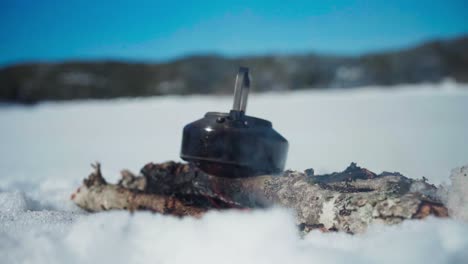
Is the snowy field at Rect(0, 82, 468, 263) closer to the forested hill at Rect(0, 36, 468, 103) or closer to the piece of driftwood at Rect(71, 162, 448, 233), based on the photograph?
the piece of driftwood at Rect(71, 162, 448, 233)

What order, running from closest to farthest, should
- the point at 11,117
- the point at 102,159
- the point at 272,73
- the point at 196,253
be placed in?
1. the point at 196,253
2. the point at 102,159
3. the point at 11,117
4. the point at 272,73

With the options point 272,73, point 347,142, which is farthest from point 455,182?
point 272,73

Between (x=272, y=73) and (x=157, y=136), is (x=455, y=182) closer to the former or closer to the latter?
(x=157, y=136)

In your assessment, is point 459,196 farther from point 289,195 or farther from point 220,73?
point 220,73

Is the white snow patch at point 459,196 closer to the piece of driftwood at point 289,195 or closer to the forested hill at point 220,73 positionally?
the piece of driftwood at point 289,195

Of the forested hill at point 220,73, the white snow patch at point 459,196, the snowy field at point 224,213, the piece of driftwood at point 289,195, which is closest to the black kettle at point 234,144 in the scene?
the piece of driftwood at point 289,195

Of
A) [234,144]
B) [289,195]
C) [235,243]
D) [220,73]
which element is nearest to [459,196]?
[289,195]

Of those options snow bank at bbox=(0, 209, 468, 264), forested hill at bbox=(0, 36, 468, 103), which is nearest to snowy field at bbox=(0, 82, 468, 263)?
snow bank at bbox=(0, 209, 468, 264)
